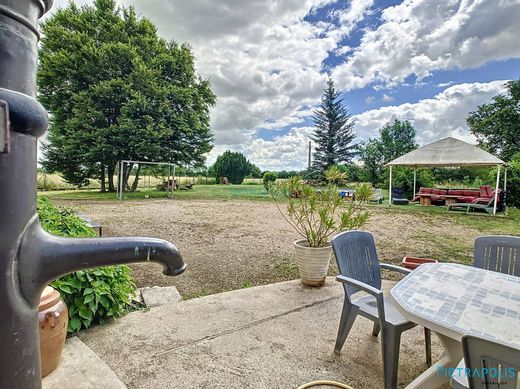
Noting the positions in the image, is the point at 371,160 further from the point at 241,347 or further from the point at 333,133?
the point at 241,347

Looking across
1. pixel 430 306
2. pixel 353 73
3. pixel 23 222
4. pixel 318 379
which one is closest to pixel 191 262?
pixel 318 379

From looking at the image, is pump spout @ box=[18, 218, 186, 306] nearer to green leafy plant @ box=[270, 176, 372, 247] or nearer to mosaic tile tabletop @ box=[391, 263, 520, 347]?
mosaic tile tabletop @ box=[391, 263, 520, 347]

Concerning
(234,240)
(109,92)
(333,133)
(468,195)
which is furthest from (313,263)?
(333,133)

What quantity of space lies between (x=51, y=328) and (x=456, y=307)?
2.11 meters

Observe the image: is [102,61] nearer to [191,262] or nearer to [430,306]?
[191,262]

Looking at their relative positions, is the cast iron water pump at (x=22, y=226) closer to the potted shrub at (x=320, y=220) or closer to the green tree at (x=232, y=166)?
the potted shrub at (x=320, y=220)

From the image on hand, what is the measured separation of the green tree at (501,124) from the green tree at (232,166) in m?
17.1

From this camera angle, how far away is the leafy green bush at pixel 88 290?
201cm

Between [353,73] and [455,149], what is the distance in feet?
21.0

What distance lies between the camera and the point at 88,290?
6.72 feet

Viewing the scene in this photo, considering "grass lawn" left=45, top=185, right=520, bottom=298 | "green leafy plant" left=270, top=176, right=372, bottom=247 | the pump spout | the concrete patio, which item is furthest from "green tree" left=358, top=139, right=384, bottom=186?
the pump spout

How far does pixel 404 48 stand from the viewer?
33.5 ft

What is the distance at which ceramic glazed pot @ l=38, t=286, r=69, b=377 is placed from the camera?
1.52m

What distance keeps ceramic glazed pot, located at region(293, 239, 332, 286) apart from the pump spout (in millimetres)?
2724
